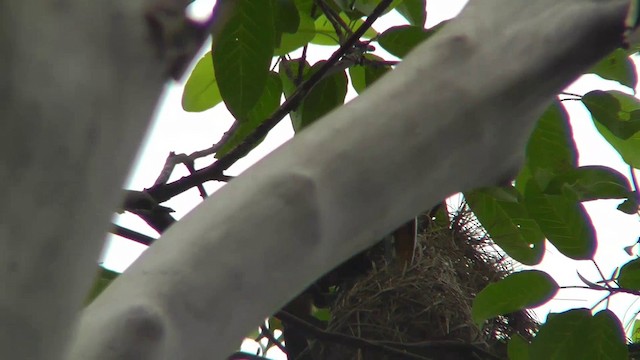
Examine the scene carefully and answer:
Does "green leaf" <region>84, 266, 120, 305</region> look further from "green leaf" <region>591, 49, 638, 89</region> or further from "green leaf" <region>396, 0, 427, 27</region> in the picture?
"green leaf" <region>591, 49, 638, 89</region>

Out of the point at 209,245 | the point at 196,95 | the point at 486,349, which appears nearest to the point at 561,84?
the point at 209,245

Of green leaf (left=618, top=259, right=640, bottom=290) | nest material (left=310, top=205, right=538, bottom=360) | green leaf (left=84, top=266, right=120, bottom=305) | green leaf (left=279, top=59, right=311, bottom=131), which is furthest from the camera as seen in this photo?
nest material (left=310, top=205, right=538, bottom=360)

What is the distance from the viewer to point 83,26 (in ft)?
1.05

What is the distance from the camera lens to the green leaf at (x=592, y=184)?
3.76 ft

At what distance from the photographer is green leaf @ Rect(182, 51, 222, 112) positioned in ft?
4.93

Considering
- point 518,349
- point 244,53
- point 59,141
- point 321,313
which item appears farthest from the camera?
point 321,313

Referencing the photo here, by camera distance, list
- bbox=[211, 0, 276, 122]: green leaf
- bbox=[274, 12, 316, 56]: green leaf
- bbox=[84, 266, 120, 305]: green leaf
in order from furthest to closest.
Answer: bbox=[274, 12, 316, 56]: green leaf < bbox=[211, 0, 276, 122]: green leaf < bbox=[84, 266, 120, 305]: green leaf

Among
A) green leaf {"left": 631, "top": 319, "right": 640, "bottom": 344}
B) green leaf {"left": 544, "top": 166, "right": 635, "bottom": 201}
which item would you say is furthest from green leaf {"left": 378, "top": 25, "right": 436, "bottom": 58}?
green leaf {"left": 631, "top": 319, "right": 640, "bottom": 344}

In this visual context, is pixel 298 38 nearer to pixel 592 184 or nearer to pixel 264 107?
pixel 264 107

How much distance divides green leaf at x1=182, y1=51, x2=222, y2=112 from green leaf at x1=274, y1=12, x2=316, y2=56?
0.21 metres

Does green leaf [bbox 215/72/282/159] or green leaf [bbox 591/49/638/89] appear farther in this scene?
green leaf [bbox 215/72/282/159]

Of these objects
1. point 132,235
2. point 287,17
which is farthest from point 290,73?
point 132,235

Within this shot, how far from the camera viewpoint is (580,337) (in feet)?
3.46

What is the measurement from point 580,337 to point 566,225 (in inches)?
5.8
